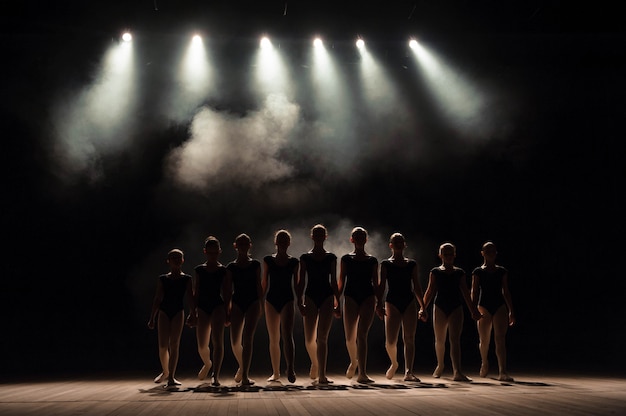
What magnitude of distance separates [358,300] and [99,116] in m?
5.88

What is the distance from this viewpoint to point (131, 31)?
8945 millimetres

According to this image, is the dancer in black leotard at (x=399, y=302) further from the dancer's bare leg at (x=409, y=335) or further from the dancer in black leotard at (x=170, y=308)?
the dancer in black leotard at (x=170, y=308)

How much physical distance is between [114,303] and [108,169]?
6.96 feet

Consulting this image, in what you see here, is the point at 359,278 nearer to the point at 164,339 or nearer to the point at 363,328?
the point at 363,328

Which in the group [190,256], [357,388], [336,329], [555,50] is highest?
[555,50]

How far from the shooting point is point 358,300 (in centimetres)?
533

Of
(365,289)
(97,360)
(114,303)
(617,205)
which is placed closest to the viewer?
(365,289)

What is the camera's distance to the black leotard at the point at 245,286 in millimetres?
5184

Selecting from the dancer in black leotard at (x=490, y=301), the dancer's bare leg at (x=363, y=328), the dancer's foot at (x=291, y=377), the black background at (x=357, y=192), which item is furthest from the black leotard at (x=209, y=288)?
the black background at (x=357, y=192)

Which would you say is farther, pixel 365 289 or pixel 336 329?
pixel 336 329

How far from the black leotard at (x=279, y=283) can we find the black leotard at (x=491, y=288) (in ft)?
6.52

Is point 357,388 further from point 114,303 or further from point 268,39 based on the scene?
point 268,39

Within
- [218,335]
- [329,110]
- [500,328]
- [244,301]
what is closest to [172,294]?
[218,335]

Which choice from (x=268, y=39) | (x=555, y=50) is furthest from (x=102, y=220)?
(x=555, y=50)
